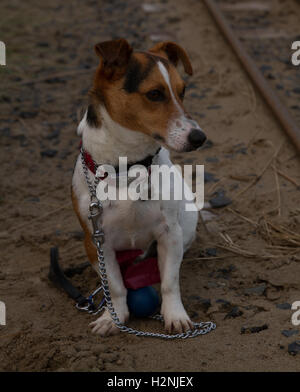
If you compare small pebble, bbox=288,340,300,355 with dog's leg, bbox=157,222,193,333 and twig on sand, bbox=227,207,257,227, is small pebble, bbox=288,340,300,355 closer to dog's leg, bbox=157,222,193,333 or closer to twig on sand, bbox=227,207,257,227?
dog's leg, bbox=157,222,193,333

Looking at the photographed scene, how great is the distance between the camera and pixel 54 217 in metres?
4.90

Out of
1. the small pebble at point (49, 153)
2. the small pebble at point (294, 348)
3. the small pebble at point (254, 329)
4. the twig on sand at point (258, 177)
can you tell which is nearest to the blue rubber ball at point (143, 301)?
the small pebble at point (254, 329)

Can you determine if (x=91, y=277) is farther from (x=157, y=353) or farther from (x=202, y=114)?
(x=202, y=114)

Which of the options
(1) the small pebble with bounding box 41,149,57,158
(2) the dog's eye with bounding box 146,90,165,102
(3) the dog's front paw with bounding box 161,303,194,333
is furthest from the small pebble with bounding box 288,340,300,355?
(1) the small pebble with bounding box 41,149,57,158

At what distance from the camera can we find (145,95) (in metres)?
3.26

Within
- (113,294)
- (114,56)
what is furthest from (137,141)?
(113,294)

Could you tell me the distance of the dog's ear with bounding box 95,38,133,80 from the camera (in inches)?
128

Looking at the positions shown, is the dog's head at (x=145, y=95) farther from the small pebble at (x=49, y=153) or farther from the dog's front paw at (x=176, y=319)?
the small pebble at (x=49, y=153)

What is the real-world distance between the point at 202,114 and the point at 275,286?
293 cm

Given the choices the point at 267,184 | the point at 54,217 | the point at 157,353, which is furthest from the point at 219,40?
the point at 157,353

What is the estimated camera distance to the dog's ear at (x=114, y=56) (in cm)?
326

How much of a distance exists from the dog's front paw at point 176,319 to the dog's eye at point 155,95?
1.17 meters

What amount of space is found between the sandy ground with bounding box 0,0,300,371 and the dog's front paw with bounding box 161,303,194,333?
130 mm

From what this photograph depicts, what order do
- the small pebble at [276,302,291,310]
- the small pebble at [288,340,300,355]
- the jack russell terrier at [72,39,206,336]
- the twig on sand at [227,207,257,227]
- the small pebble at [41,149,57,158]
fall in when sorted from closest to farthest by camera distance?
the small pebble at [288,340,300,355] < the jack russell terrier at [72,39,206,336] < the small pebble at [276,302,291,310] < the twig on sand at [227,207,257,227] < the small pebble at [41,149,57,158]
